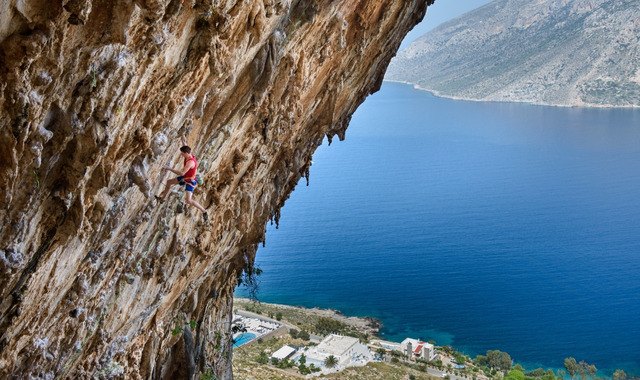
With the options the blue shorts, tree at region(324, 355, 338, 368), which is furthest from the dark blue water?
the blue shorts

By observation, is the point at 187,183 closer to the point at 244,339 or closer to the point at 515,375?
the point at 515,375

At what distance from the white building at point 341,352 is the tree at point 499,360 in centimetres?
879

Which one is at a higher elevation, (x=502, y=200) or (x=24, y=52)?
(x=24, y=52)

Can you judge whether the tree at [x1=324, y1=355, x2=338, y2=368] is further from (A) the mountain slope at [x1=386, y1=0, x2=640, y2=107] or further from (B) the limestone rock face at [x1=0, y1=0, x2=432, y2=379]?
(A) the mountain slope at [x1=386, y1=0, x2=640, y2=107]

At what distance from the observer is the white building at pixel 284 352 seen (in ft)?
128

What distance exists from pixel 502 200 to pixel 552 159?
22631 mm

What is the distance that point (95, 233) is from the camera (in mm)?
7223

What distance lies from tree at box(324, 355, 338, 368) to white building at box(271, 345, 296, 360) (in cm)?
261

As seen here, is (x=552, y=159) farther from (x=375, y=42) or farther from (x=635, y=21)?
(x=375, y=42)

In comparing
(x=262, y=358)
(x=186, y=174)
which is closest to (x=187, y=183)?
(x=186, y=174)

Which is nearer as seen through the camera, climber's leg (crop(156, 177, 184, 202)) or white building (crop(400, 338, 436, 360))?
climber's leg (crop(156, 177, 184, 202))

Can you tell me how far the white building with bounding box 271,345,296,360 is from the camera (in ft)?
128

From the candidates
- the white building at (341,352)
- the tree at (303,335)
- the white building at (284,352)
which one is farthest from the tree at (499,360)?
the white building at (284,352)

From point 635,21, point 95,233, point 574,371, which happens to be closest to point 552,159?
point 574,371
